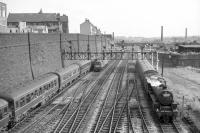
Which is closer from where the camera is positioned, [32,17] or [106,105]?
[106,105]

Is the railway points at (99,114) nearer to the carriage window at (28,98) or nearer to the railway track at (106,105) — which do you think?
the railway track at (106,105)

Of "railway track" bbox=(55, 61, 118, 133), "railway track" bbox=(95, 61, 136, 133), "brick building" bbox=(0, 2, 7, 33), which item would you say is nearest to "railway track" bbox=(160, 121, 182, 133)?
"railway track" bbox=(95, 61, 136, 133)

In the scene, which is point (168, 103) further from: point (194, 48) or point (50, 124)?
point (194, 48)

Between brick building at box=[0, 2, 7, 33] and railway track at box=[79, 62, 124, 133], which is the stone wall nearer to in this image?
brick building at box=[0, 2, 7, 33]

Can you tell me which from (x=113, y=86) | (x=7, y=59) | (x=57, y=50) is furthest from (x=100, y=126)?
(x=57, y=50)

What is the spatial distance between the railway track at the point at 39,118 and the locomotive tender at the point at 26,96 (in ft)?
1.70

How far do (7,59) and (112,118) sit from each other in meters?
12.6

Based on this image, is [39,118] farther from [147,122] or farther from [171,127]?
[171,127]

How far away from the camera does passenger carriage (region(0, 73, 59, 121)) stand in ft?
62.8

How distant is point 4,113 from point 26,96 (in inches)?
146

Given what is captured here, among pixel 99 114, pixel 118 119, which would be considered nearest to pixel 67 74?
pixel 99 114

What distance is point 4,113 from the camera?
17.6 meters

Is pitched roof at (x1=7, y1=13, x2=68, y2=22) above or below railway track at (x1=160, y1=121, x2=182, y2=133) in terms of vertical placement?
above

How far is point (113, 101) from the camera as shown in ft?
90.4
